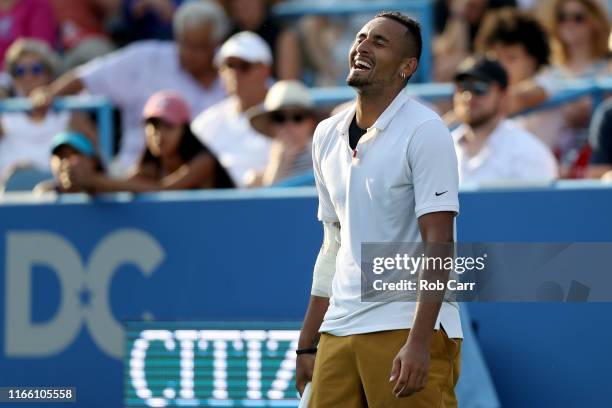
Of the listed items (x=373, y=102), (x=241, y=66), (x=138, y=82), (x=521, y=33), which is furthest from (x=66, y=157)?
(x=373, y=102)

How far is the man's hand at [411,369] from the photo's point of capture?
367 centimetres

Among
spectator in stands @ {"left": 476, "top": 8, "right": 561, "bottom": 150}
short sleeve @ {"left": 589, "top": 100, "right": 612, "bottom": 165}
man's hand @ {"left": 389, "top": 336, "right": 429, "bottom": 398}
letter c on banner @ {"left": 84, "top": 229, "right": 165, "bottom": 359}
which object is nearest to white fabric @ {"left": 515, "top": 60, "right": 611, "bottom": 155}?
spectator in stands @ {"left": 476, "top": 8, "right": 561, "bottom": 150}

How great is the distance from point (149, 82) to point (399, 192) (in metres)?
5.57

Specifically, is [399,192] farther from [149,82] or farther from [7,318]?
[149,82]

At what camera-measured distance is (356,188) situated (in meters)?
3.91

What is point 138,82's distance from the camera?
9203mm

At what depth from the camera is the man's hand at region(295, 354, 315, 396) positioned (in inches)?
167

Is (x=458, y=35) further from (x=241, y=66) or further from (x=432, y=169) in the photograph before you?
(x=432, y=169)

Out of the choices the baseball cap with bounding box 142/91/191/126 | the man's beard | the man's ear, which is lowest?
the baseball cap with bounding box 142/91/191/126

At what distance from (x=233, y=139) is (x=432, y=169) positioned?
4594 millimetres

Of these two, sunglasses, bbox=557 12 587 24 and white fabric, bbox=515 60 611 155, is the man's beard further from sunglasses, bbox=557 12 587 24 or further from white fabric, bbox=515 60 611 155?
sunglasses, bbox=557 12 587 24

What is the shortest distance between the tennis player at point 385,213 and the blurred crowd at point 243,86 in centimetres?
219

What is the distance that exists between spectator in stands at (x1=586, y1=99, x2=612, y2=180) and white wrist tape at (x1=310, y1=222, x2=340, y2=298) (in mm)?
2808

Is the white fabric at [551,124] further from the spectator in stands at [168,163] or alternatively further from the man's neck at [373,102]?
the man's neck at [373,102]
